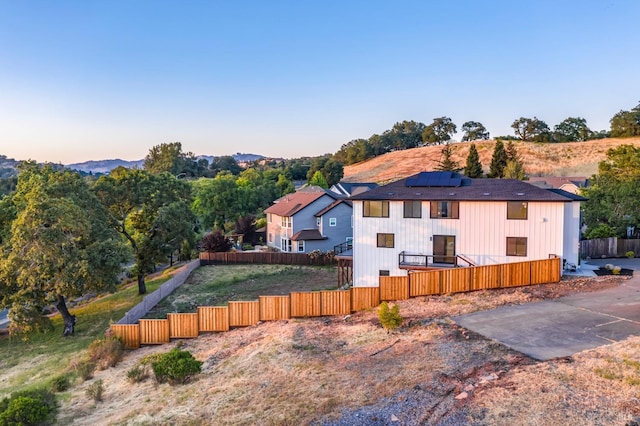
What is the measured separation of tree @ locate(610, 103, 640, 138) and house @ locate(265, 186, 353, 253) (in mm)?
94654

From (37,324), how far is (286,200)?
29732 mm

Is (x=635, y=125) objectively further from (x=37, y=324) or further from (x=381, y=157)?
(x=37, y=324)

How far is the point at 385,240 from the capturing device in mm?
25578

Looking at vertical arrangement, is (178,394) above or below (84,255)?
below

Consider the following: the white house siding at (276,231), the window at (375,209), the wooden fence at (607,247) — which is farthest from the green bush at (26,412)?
the white house siding at (276,231)

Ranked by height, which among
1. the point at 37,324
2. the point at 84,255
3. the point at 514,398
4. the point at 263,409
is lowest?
the point at 37,324

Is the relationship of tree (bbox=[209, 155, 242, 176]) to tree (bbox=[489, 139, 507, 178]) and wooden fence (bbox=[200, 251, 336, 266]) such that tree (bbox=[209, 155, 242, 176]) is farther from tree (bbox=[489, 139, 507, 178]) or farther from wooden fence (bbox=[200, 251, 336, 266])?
wooden fence (bbox=[200, 251, 336, 266])

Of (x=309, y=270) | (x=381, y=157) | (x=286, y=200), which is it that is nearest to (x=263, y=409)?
(x=309, y=270)

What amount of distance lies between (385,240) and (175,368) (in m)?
15.6

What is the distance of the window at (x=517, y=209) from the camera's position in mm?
22688

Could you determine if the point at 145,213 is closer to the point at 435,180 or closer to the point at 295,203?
the point at 295,203

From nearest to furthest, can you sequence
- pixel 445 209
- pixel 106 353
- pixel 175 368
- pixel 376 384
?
pixel 376 384, pixel 175 368, pixel 106 353, pixel 445 209

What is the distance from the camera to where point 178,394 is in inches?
475

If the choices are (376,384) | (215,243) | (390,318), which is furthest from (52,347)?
(215,243)
